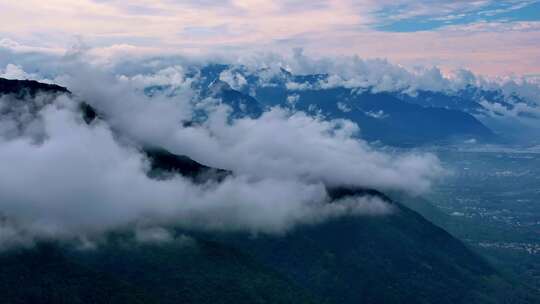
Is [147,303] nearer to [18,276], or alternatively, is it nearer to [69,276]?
[69,276]

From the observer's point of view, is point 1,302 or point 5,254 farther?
point 5,254

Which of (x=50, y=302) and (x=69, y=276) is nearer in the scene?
(x=50, y=302)

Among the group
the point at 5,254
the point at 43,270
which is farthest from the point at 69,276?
the point at 5,254

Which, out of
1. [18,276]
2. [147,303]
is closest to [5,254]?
[18,276]

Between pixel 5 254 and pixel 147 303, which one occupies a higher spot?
pixel 5 254

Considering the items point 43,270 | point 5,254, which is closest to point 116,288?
point 43,270

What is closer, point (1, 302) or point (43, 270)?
point (1, 302)

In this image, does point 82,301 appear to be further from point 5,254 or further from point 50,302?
point 5,254

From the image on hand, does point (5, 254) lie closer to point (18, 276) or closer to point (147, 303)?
point (18, 276)
